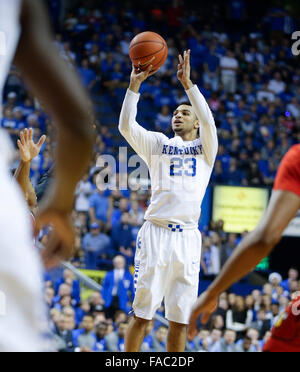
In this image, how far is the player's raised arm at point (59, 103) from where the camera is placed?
1227mm

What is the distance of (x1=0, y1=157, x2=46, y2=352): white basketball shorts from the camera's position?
1.18 meters

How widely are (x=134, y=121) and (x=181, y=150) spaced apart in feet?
1.45

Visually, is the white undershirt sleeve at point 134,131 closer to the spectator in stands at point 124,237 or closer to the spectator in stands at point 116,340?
the spectator in stands at point 116,340

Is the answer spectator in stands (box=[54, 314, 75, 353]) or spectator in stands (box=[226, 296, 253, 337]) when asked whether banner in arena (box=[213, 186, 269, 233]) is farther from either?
spectator in stands (box=[54, 314, 75, 353])

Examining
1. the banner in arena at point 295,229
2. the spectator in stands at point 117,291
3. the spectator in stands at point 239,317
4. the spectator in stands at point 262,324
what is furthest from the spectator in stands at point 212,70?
the spectator in stands at point 117,291

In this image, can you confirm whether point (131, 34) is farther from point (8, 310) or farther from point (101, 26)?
point (8, 310)

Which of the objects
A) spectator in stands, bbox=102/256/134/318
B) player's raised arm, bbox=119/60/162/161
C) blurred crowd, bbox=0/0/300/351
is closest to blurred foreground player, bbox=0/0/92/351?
player's raised arm, bbox=119/60/162/161

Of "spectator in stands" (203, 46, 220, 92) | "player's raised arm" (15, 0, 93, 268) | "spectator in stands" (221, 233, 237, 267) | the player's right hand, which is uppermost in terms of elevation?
"spectator in stands" (203, 46, 220, 92)

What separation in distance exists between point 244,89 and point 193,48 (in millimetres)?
1774

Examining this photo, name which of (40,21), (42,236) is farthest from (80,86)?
(42,236)

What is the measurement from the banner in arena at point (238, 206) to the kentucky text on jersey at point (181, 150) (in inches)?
243

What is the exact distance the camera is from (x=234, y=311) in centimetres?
844

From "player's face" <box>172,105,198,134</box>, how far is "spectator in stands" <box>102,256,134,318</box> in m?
3.64

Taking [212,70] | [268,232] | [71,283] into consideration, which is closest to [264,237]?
[268,232]
